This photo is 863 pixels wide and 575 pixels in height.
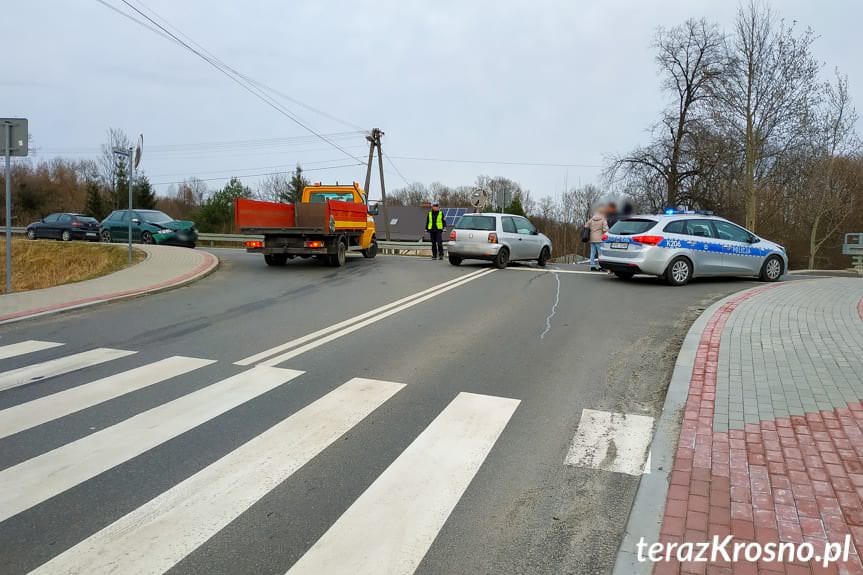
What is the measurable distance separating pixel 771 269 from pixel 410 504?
1429 centimetres

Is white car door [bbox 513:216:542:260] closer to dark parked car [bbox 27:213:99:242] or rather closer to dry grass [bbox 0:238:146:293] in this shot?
dry grass [bbox 0:238:146:293]

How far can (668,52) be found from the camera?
35.5m

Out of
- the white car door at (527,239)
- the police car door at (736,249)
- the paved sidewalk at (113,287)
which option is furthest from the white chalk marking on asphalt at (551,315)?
the paved sidewalk at (113,287)

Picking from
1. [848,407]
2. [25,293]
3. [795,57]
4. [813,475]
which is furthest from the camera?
[795,57]

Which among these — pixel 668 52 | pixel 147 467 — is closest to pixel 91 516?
pixel 147 467

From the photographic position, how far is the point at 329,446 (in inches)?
176

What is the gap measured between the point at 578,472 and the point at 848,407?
271 centimetres

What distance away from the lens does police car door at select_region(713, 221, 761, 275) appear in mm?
14188

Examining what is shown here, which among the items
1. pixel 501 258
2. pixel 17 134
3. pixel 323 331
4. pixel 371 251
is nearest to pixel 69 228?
pixel 371 251

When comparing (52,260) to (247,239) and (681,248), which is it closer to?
(247,239)

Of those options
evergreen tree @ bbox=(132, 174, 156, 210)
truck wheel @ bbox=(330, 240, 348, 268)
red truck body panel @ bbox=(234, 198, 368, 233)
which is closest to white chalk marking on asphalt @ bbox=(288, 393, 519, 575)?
red truck body panel @ bbox=(234, 198, 368, 233)

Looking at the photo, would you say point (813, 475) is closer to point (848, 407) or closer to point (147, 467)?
point (848, 407)

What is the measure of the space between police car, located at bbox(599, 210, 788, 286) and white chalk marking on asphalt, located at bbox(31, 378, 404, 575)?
10055mm

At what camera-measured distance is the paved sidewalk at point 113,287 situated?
10.1m
